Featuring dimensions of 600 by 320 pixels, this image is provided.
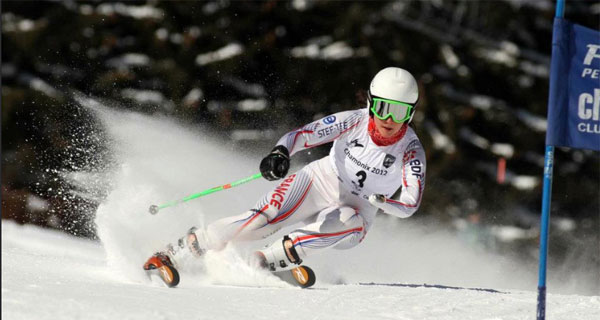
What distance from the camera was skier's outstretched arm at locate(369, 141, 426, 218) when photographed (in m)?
5.03

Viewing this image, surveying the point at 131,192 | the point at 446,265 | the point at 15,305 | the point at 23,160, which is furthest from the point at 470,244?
the point at 15,305

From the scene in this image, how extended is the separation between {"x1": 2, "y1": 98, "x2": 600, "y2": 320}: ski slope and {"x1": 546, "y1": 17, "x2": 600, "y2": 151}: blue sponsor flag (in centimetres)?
94

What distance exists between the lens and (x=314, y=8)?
1748 centimetres

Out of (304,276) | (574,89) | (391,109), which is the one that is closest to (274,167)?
(304,276)

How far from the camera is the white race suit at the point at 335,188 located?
17.7 ft

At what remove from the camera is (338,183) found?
571cm

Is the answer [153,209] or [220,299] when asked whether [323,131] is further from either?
[220,299]

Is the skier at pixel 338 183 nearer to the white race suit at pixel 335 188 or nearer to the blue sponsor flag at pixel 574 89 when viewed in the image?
the white race suit at pixel 335 188

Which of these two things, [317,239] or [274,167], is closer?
[274,167]

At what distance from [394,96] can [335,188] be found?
0.79 m

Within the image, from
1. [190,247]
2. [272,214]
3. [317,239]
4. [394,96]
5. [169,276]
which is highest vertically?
[394,96]

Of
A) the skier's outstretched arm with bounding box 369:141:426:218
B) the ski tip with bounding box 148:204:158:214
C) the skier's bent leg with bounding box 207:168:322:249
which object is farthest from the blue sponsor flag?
the ski tip with bounding box 148:204:158:214

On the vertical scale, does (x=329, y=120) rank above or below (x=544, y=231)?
above

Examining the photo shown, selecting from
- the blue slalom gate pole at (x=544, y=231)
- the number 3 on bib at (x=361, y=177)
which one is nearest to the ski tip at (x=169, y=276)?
the number 3 on bib at (x=361, y=177)
